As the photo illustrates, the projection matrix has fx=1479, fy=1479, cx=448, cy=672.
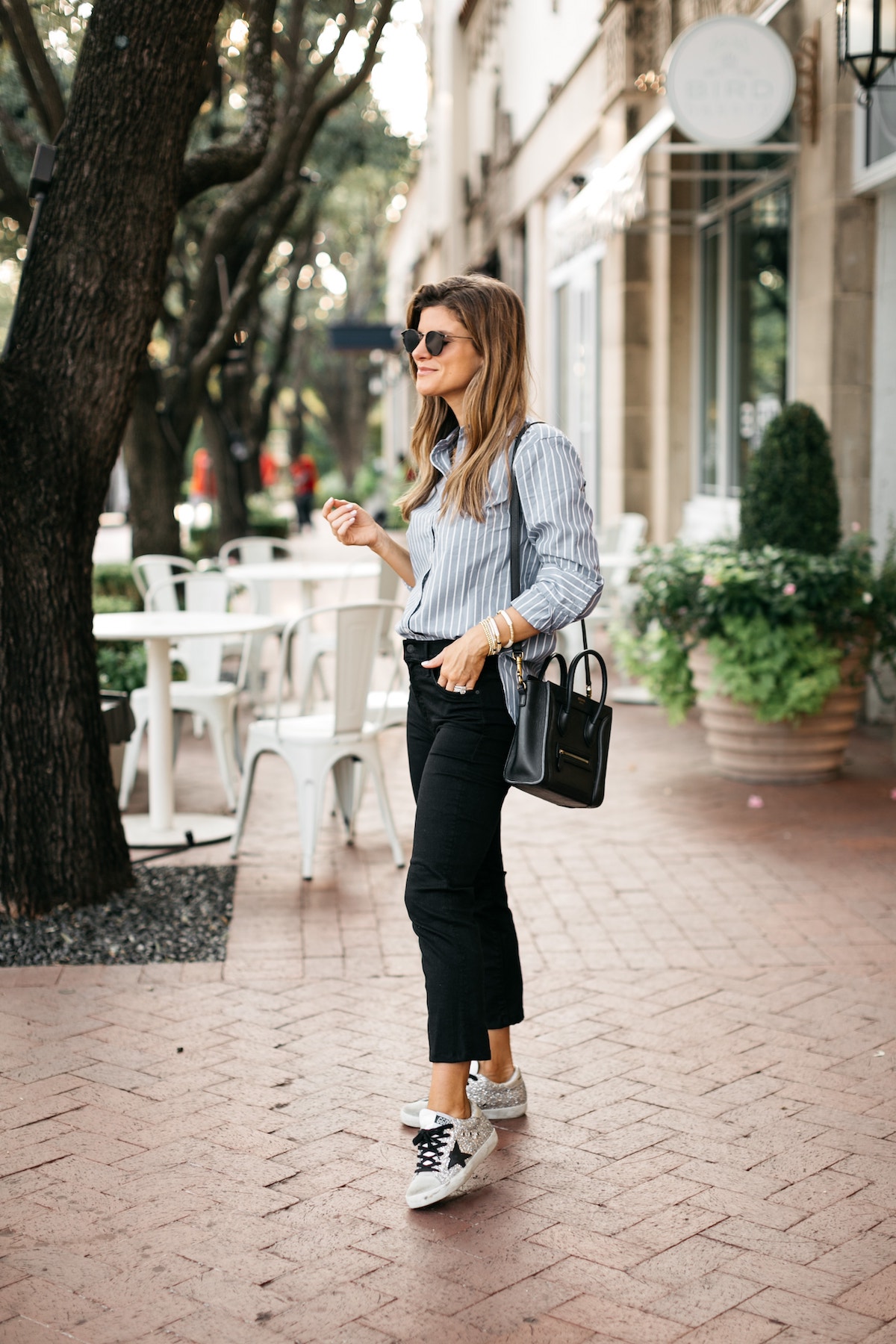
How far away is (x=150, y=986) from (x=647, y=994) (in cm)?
163

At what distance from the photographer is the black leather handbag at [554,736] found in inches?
127

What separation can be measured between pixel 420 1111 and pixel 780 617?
4221 millimetres

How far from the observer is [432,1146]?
10.9 feet

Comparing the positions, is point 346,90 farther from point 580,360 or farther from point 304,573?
point 580,360

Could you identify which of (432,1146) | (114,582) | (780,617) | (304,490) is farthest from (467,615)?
(304,490)

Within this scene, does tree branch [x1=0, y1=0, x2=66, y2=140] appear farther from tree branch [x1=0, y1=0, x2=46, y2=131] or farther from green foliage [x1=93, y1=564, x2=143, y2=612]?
green foliage [x1=93, y1=564, x2=143, y2=612]

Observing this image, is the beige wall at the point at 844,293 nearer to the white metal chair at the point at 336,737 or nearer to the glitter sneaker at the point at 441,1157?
the white metal chair at the point at 336,737

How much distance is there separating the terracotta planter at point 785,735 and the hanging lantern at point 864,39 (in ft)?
10.0

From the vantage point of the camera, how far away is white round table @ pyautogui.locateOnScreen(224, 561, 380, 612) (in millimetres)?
9445

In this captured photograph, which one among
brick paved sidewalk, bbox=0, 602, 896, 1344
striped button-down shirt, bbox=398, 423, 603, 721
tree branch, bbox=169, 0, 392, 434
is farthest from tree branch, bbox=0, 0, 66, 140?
striped button-down shirt, bbox=398, 423, 603, 721

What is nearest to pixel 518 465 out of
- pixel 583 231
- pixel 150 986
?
pixel 150 986

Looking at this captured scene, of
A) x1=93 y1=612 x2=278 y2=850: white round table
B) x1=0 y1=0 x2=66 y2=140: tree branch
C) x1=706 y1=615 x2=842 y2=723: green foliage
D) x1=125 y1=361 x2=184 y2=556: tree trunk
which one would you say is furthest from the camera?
x1=125 y1=361 x2=184 y2=556: tree trunk

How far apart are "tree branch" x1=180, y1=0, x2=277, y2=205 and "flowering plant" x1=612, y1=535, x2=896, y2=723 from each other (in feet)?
9.35

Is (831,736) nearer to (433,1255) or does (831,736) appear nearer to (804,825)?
(804,825)
